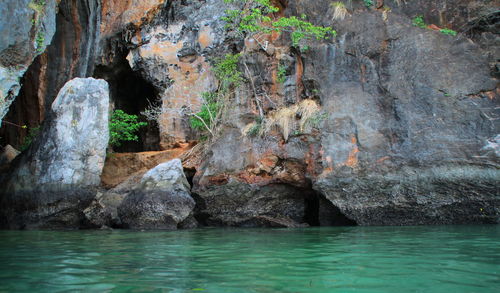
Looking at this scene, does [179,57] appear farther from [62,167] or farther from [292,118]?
[62,167]

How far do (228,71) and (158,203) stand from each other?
16.9 feet

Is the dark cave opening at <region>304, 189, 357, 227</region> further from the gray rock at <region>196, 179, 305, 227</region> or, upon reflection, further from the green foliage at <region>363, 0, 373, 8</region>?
the green foliage at <region>363, 0, 373, 8</region>

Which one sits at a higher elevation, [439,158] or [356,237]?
[439,158]

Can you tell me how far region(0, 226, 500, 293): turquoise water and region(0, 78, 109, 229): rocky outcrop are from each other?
4.81 meters

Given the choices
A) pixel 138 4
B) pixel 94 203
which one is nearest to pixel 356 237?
pixel 94 203

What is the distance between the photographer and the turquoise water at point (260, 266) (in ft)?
11.0

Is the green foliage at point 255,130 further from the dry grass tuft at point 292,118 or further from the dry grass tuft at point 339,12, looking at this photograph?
the dry grass tuft at point 339,12

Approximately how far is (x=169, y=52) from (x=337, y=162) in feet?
25.9

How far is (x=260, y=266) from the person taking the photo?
4.22 m

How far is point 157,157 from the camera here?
14.4 m

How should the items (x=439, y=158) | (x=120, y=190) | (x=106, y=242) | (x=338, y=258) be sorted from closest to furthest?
(x=338, y=258) < (x=106, y=242) < (x=439, y=158) < (x=120, y=190)

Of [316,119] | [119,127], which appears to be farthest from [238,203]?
[119,127]

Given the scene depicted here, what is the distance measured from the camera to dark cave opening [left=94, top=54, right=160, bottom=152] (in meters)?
16.7

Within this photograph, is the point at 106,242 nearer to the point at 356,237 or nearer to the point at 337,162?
the point at 356,237
